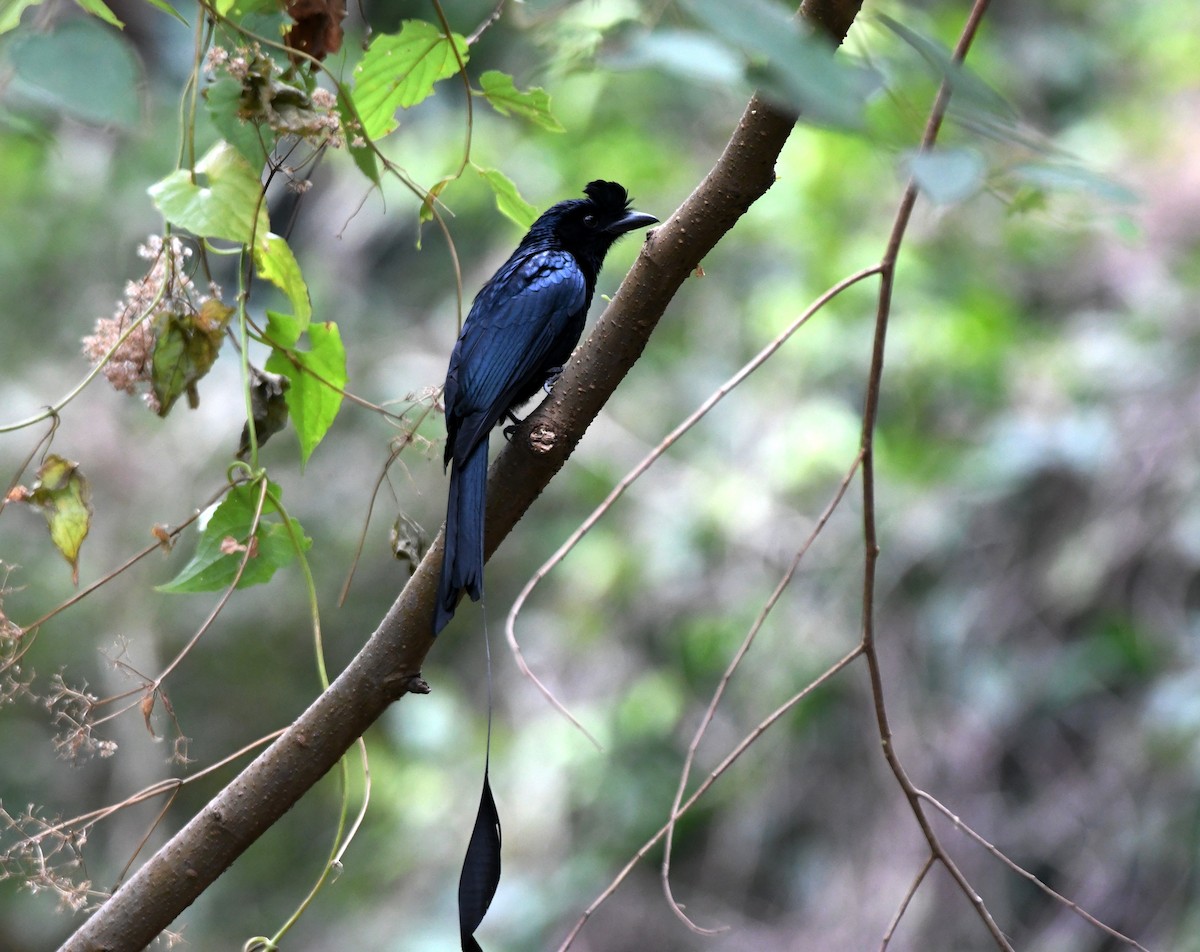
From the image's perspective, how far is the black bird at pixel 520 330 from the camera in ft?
5.50

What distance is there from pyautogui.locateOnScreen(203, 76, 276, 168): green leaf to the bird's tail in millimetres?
487

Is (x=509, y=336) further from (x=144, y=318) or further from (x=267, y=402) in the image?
(x=144, y=318)

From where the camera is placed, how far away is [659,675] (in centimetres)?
423

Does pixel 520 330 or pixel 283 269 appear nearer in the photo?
pixel 283 269

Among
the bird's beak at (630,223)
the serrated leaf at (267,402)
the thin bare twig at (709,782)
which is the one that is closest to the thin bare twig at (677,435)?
the thin bare twig at (709,782)

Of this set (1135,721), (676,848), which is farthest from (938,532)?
(676,848)

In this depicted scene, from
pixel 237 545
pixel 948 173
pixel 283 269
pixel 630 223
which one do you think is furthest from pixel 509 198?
pixel 948 173

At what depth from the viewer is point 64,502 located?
4.44 feet

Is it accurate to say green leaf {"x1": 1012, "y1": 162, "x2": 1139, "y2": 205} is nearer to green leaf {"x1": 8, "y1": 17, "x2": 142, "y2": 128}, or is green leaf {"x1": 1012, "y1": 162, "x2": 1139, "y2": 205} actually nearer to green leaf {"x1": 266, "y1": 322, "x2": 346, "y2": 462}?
green leaf {"x1": 8, "y1": 17, "x2": 142, "y2": 128}

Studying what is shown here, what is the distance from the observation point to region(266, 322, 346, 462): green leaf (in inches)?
58.5

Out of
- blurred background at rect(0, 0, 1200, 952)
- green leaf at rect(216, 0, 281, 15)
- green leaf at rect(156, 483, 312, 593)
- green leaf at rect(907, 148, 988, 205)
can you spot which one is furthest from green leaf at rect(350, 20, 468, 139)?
blurred background at rect(0, 0, 1200, 952)

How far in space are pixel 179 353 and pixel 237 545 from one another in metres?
0.24

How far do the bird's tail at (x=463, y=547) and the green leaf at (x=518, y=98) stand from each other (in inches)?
19.4

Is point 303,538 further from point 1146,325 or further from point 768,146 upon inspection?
point 1146,325
